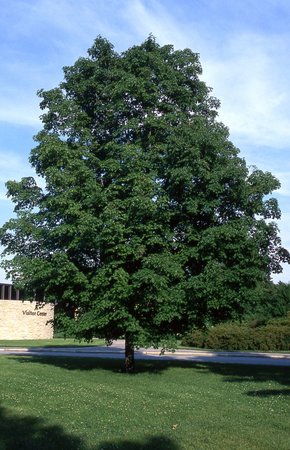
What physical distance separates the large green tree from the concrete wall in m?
30.2

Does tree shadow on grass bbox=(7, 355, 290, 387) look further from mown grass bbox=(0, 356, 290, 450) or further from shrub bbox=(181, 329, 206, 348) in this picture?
shrub bbox=(181, 329, 206, 348)

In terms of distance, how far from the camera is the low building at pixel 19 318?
156ft

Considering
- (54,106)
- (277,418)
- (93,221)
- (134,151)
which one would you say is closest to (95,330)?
(93,221)

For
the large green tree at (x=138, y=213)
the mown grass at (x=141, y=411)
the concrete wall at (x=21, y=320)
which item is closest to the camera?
the mown grass at (x=141, y=411)

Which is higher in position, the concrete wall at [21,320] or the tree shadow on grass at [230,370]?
the concrete wall at [21,320]

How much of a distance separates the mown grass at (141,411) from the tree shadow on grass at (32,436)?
0.5 inches

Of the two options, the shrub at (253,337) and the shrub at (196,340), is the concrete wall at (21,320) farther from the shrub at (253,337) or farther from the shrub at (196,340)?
the shrub at (253,337)

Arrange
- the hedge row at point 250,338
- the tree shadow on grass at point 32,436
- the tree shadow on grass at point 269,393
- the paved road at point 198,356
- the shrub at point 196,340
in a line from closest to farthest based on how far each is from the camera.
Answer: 1. the tree shadow on grass at point 32,436
2. the tree shadow on grass at point 269,393
3. the paved road at point 198,356
4. the hedge row at point 250,338
5. the shrub at point 196,340

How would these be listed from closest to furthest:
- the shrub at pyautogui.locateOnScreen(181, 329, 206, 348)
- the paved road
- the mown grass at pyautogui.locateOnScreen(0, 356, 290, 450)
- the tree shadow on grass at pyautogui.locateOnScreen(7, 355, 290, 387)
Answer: the mown grass at pyautogui.locateOnScreen(0, 356, 290, 450)
the tree shadow on grass at pyautogui.locateOnScreen(7, 355, 290, 387)
the paved road
the shrub at pyautogui.locateOnScreen(181, 329, 206, 348)

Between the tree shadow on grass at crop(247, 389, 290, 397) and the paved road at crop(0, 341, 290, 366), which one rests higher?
the paved road at crop(0, 341, 290, 366)

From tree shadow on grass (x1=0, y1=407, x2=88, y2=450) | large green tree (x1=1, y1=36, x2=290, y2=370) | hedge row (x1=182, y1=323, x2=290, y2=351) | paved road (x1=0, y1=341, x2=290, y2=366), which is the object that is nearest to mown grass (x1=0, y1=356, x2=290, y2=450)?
tree shadow on grass (x1=0, y1=407, x2=88, y2=450)

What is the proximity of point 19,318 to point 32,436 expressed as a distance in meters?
42.3

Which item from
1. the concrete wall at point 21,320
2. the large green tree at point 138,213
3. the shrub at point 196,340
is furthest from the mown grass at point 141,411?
the concrete wall at point 21,320

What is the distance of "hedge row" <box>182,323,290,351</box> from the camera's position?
3772cm
